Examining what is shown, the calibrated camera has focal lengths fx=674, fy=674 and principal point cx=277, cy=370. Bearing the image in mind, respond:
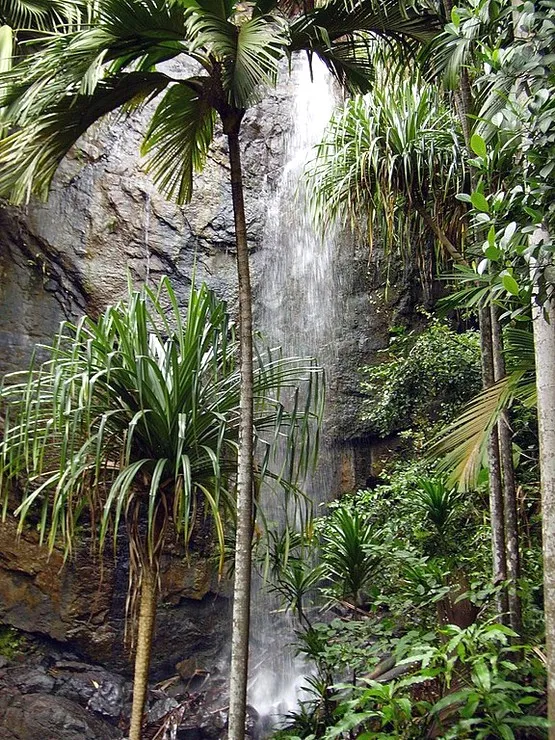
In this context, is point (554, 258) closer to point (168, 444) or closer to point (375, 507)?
point (168, 444)

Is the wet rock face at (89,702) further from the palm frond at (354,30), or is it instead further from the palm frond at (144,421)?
the palm frond at (354,30)

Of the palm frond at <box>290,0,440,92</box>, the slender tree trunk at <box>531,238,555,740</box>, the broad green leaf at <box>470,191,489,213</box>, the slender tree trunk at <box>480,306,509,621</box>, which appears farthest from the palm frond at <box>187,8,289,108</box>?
the slender tree trunk at <box>480,306,509,621</box>

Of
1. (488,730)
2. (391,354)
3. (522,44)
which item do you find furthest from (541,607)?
(391,354)

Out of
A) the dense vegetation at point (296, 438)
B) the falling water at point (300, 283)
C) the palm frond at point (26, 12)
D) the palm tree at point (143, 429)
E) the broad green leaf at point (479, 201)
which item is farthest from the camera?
the falling water at point (300, 283)

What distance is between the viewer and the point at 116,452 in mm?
2961

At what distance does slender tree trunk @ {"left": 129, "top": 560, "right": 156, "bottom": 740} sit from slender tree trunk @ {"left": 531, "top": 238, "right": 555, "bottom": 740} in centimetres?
149

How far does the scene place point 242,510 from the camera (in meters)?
2.37

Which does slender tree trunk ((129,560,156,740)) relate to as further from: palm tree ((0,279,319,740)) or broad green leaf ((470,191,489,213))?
broad green leaf ((470,191,489,213))

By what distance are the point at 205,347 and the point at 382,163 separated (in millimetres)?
2301

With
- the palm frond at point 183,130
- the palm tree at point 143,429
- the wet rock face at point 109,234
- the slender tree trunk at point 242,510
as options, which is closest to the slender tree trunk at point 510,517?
→ the palm tree at point 143,429

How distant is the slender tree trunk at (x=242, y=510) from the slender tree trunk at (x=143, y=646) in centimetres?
50

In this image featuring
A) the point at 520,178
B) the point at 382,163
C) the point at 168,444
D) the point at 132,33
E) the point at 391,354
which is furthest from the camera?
the point at 391,354

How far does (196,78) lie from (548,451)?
1.86 metres

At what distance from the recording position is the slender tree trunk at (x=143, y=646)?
258cm
